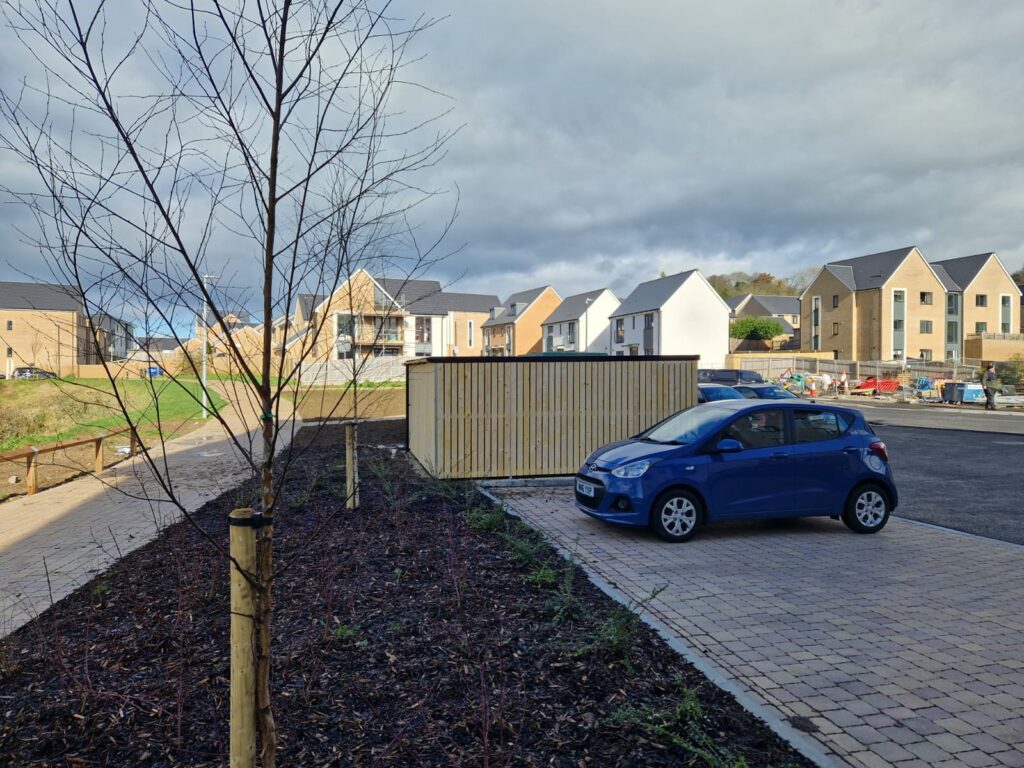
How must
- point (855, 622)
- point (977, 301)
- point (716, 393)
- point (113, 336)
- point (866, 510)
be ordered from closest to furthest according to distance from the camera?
point (113, 336), point (855, 622), point (866, 510), point (716, 393), point (977, 301)

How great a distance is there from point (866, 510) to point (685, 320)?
178 feet

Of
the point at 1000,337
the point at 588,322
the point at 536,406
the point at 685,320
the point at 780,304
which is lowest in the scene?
the point at 536,406

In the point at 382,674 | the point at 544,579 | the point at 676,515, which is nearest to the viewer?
the point at 382,674

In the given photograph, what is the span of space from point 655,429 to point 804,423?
1.78 meters

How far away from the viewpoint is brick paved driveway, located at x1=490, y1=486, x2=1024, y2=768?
146 inches

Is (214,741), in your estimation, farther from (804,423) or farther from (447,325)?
(447,325)

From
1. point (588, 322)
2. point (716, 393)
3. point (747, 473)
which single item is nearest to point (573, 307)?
point (588, 322)

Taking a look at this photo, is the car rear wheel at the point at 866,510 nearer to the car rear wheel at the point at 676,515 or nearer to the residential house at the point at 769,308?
the car rear wheel at the point at 676,515

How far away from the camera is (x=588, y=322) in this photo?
7238cm

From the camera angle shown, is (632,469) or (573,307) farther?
(573,307)

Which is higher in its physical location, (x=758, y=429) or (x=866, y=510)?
(x=758, y=429)

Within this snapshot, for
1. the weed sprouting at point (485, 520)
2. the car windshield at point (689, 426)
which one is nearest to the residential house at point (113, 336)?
the weed sprouting at point (485, 520)

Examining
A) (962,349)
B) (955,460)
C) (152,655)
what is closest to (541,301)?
(962,349)

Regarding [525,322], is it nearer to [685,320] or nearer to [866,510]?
[685,320]
